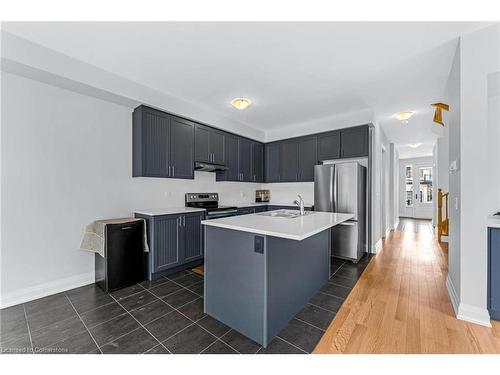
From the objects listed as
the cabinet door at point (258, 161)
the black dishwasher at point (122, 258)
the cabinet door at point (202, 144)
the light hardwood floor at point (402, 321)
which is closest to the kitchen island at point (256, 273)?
the light hardwood floor at point (402, 321)

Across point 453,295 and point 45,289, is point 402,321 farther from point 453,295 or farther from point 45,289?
point 45,289

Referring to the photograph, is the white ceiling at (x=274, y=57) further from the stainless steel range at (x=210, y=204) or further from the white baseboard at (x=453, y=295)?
the white baseboard at (x=453, y=295)

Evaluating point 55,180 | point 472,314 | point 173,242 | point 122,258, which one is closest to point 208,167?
point 173,242

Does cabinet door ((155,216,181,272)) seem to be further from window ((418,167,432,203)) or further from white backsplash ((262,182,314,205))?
window ((418,167,432,203))

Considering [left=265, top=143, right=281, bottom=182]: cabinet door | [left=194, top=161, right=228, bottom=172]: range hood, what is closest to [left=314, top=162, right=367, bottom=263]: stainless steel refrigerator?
[left=265, top=143, right=281, bottom=182]: cabinet door

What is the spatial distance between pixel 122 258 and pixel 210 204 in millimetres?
1879

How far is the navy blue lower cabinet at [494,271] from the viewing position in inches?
75.0

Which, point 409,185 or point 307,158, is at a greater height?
point 307,158

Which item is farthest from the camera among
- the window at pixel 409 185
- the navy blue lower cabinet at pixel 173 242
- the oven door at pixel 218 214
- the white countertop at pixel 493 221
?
the window at pixel 409 185

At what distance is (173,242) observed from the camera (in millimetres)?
3102

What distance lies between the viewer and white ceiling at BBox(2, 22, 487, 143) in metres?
1.95

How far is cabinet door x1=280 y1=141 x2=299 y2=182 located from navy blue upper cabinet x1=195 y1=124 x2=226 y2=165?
1.55 m

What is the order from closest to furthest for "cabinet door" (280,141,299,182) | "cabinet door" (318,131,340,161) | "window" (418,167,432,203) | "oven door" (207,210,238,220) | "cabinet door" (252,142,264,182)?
1. "oven door" (207,210,238,220)
2. "cabinet door" (318,131,340,161)
3. "cabinet door" (280,141,299,182)
4. "cabinet door" (252,142,264,182)
5. "window" (418,167,432,203)

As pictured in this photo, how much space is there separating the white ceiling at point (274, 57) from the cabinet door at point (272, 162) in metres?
1.80
